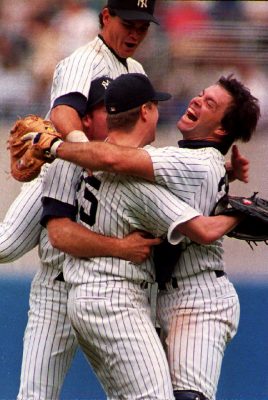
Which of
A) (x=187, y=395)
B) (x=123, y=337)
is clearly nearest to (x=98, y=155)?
(x=123, y=337)

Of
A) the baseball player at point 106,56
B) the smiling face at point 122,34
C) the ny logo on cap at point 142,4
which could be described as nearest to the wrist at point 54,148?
the baseball player at point 106,56

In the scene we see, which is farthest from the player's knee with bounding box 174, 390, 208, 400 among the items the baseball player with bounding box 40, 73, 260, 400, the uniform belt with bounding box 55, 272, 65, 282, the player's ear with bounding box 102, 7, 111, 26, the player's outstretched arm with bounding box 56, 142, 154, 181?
the player's ear with bounding box 102, 7, 111, 26

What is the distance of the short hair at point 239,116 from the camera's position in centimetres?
392

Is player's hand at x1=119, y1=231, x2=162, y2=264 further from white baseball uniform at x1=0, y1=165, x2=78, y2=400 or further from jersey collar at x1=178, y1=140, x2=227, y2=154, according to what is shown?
white baseball uniform at x1=0, y1=165, x2=78, y2=400

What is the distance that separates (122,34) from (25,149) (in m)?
0.71

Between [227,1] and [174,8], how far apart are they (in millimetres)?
225

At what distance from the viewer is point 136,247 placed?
3689mm

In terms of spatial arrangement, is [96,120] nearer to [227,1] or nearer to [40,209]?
[40,209]

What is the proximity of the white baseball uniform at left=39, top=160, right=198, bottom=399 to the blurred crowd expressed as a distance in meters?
1.69

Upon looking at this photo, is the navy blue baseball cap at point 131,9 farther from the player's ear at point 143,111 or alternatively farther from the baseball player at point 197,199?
the player's ear at point 143,111

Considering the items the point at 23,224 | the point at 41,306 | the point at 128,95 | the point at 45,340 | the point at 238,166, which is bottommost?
the point at 45,340

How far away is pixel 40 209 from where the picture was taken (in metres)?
4.32

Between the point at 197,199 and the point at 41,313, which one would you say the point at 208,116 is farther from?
the point at 41,313

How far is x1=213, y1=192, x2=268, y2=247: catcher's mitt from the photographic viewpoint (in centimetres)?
375
